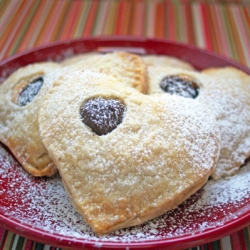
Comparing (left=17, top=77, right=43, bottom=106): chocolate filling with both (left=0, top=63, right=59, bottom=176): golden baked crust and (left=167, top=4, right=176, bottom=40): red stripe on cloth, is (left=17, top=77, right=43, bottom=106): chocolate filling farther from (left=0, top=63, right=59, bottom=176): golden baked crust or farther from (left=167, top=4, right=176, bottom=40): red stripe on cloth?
(left=167, top=4, right=176, bottom=40): red stripe on cloth

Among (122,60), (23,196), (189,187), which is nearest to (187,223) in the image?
(189,187)

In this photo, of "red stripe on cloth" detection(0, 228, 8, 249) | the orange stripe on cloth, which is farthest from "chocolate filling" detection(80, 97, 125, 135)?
the orange stripe on cloth

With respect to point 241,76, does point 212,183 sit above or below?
below

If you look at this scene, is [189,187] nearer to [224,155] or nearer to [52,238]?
[224,155]

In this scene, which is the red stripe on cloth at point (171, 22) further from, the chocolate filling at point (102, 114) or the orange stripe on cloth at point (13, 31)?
the chocolate filling at point (102, 114)

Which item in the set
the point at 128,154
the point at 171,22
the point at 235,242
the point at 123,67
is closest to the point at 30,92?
the point at 123,67

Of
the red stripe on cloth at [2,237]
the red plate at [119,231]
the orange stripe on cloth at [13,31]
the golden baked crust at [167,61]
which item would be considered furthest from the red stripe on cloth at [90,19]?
the red stripe on cloth at [2,237]
